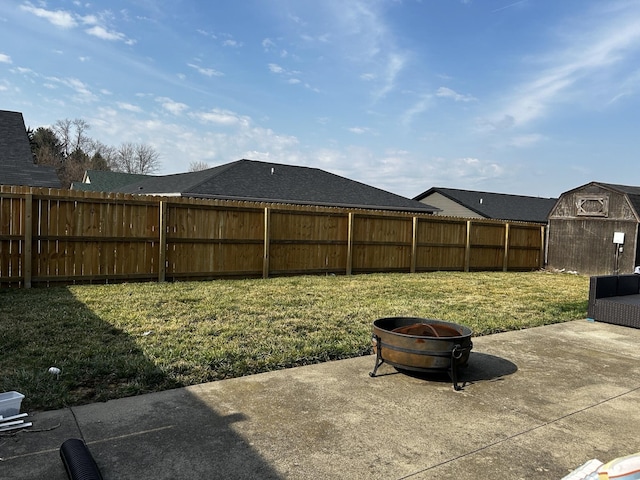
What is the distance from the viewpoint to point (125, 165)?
163 ft

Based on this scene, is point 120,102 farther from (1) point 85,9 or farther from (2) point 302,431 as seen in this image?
(2) point 302,431

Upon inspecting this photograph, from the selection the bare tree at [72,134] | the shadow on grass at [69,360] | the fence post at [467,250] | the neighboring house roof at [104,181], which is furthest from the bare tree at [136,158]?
the shadow on grass at [69,360]

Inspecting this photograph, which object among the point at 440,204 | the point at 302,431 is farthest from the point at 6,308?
the point at 440,204

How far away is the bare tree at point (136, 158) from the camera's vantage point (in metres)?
49.5

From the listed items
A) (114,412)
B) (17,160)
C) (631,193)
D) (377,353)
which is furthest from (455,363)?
(631,193)

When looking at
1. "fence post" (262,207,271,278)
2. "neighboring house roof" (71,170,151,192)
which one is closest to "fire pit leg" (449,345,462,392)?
"fence post" (262,207,271,278)

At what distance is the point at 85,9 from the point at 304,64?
632cm

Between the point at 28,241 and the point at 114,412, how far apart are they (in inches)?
241

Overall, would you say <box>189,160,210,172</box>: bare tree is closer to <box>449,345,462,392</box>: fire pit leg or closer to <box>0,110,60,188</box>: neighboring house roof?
<box>0,110,60,188</box>: neighboring house roof

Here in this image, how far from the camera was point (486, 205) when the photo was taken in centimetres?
2788

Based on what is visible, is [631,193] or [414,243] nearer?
[414,243]

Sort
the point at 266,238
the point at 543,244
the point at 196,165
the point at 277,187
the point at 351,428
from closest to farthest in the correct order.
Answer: the point at 351,428 < the point at 266,238 < the point at 543,244 < the point at 277,187 < the point at 196,165

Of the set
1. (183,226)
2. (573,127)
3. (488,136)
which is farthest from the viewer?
(488,136)

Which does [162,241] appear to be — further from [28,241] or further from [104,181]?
[104,181]
